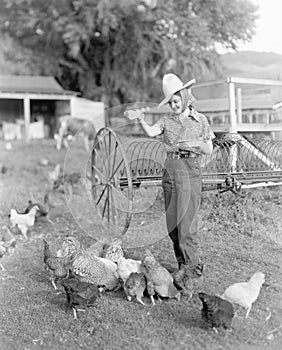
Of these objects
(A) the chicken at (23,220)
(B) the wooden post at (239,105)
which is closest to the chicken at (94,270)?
(B) the wooden post at (239,105)

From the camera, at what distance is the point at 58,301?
1.76 metres

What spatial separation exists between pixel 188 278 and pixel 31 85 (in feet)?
12.7

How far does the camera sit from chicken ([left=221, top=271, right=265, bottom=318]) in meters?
1.32

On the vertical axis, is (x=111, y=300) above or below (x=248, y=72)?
below

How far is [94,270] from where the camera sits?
1.80 m

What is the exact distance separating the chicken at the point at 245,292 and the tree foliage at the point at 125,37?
1179 millimetres

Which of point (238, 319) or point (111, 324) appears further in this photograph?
point (111, 324)

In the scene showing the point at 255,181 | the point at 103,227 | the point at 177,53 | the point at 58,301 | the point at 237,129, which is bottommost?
the point at 58,301

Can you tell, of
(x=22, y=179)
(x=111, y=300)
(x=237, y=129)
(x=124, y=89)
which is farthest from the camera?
(x=22, y=179)

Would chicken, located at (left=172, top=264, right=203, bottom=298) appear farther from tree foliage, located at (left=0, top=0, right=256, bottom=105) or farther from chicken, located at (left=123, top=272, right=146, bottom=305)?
tree foliage, located at (left=0, top=0, right=256, bottom=105)

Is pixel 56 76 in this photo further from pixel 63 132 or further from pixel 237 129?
pixel 237 129

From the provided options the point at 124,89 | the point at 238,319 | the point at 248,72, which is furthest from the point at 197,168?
the point at 124,89

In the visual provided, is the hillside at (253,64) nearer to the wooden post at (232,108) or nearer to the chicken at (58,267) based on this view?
the wooden post at (232,108)

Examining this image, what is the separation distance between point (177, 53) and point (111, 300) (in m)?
1.67
